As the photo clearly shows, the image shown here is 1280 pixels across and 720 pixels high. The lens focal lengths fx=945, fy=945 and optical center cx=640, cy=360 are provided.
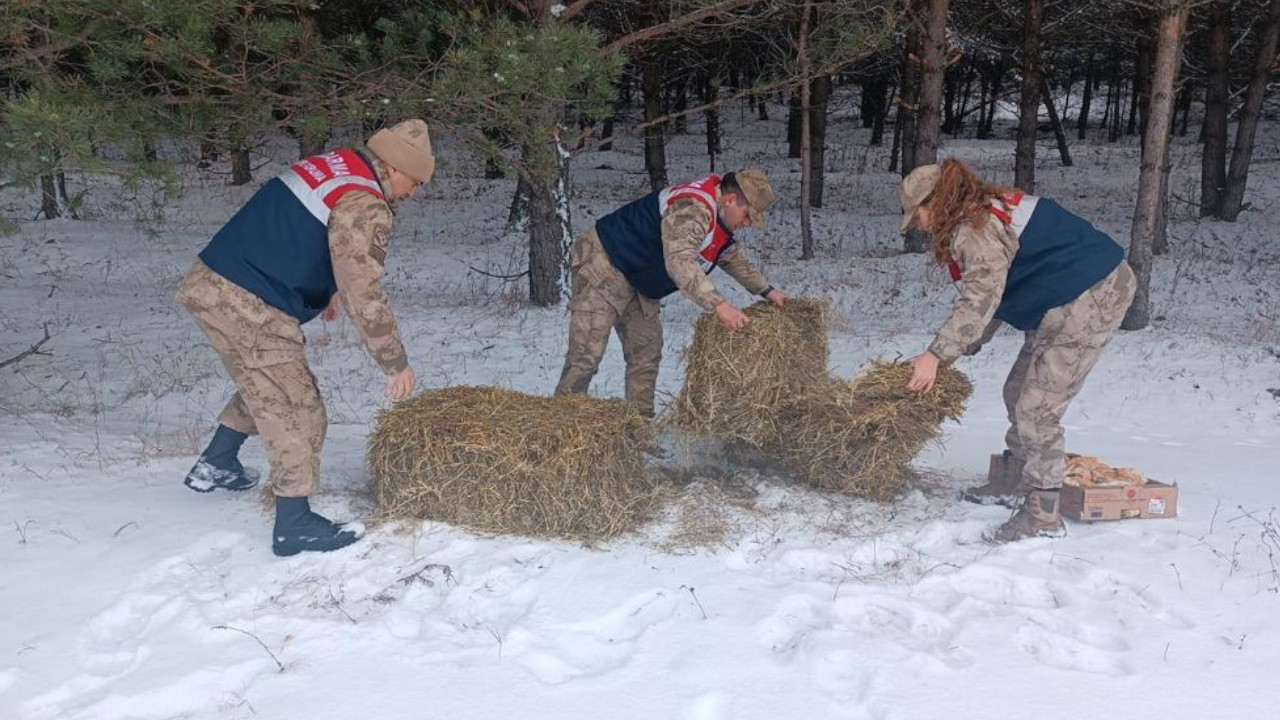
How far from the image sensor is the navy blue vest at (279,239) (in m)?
4.04

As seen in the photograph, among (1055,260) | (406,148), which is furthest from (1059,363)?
(406,148)

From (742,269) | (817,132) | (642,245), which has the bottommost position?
(742,269)

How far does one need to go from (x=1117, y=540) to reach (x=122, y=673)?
419cm

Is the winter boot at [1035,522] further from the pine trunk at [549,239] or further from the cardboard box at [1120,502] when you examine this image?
the pine trunk at [549,239]

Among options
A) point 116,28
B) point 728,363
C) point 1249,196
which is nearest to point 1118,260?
point 728,363

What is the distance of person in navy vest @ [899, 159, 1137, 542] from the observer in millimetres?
4297

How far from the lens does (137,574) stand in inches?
155

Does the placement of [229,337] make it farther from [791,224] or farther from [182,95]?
[791,224]

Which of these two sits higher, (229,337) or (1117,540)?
(229,337)

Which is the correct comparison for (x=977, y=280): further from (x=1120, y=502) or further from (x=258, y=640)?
(x=258, y=640)

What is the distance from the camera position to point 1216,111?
55.0 feet

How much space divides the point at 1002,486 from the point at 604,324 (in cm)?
244

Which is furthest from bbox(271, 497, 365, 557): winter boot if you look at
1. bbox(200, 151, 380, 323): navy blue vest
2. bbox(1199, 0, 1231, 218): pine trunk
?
bbox(1199, 0, 1231, 218): pine trunk

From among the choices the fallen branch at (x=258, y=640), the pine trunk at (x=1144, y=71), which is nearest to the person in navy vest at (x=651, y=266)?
the fallen branch at (x=258, y=640)
